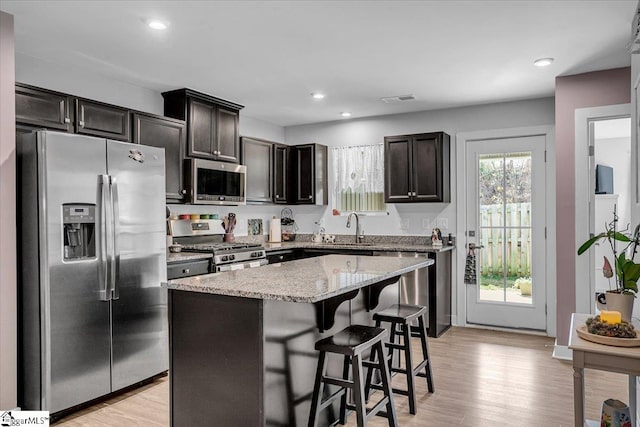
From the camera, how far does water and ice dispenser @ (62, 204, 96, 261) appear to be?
2.94 meters

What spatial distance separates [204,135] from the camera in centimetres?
454

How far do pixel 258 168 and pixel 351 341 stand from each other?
3.41 metres

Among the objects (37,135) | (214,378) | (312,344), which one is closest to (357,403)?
(312,344)

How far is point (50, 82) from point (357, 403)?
3.33 metres

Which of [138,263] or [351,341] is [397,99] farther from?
[351,341]

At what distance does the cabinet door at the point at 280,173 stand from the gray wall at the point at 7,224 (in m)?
3.15

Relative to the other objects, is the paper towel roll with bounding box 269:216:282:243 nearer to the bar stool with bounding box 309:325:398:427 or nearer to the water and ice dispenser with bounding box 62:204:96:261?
the water and ice dispenser with bounding box 62:204:96:261

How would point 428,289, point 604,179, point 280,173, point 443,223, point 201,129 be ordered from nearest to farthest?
point 201,129
point 428,289
point 443,223
point 280,173
point 604,179

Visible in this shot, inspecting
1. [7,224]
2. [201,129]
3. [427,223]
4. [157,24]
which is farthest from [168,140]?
[427,223]

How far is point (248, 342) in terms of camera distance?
2123mm

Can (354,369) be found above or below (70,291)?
below

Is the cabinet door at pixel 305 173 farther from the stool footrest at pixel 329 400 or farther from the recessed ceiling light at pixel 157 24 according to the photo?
the stool footrest at pixel 329 400

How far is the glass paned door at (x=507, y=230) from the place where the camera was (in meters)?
4.90

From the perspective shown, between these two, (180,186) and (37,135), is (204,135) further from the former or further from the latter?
(37,135)
